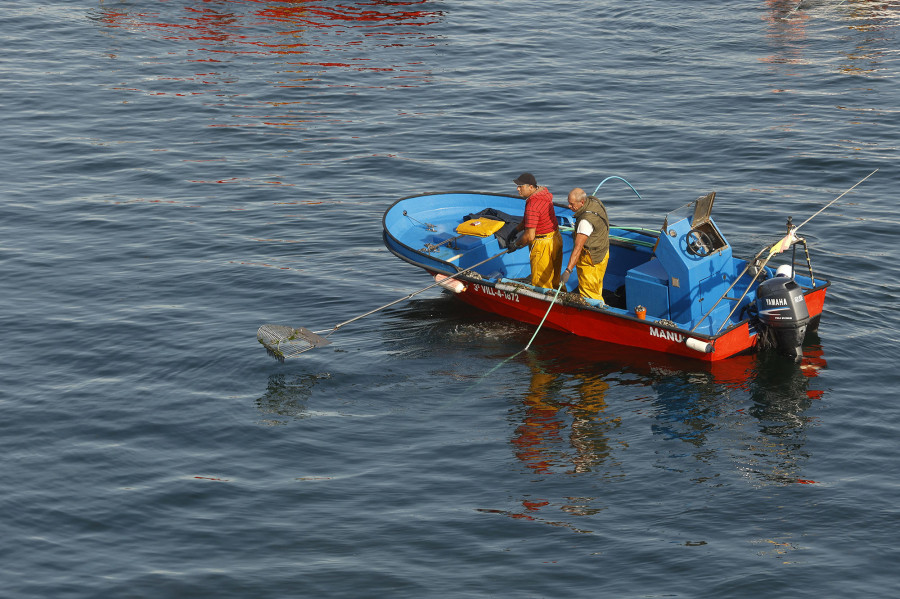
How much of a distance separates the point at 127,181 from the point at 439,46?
45.8ft

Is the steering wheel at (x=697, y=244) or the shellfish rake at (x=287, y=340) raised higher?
the steering wheel at (x=697, y=244)

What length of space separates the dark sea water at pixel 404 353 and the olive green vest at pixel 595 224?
5.41ft

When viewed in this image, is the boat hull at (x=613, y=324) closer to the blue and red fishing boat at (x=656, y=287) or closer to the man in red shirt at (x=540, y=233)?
the blue and red fishing boat at (x=656, y=287)

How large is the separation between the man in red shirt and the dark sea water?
1.10 metres

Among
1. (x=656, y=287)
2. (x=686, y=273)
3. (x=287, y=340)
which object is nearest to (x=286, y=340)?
(x=287, y=340)

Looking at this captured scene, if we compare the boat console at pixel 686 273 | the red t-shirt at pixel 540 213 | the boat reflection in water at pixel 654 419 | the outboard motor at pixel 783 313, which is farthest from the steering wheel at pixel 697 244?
the red t-shirt at pixel 540 213

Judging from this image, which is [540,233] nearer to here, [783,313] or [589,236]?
[589,236]

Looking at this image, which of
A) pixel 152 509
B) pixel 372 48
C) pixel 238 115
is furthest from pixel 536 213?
pixel 372 48

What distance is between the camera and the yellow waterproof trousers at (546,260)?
1573 cm

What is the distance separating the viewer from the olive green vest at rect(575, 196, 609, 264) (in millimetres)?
14969

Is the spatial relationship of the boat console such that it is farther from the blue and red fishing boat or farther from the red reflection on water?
the red reflection on water

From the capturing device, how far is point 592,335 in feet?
51.9

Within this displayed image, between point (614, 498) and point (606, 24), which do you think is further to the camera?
point (606, 24)

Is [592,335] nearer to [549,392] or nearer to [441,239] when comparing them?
[549,392]
